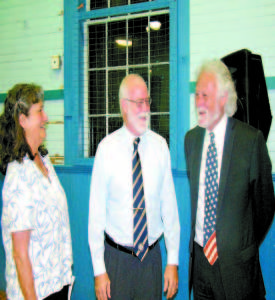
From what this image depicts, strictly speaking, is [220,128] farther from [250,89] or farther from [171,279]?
[171,279]

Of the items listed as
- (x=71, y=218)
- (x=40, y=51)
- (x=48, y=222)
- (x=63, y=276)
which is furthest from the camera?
(x=40, y=51)

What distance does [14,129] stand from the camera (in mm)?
1587

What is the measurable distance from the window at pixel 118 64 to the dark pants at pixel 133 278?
4.52ft

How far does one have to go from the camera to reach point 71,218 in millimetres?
3141

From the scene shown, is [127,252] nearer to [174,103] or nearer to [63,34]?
[174,103]

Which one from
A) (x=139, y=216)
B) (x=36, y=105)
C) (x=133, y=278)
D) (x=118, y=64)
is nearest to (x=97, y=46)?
(x=118, y=64)

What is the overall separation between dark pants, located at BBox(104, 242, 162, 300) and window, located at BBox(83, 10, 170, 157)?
4.52 feet

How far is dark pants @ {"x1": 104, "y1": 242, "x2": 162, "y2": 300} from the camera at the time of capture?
1.76 m

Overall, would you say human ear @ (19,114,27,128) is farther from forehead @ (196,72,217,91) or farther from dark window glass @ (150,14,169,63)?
dark window glass @ (150,14,169,63)

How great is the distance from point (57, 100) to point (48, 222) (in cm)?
199

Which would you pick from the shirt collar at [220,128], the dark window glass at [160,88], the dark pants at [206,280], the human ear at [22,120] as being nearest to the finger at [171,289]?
the dark pants at [206,280]

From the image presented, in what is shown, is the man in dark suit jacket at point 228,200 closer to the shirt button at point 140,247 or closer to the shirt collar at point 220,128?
the shirt collar at point 220,128

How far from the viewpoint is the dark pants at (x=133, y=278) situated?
176 centimetres

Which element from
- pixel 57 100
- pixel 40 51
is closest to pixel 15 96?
pixel 57 100
